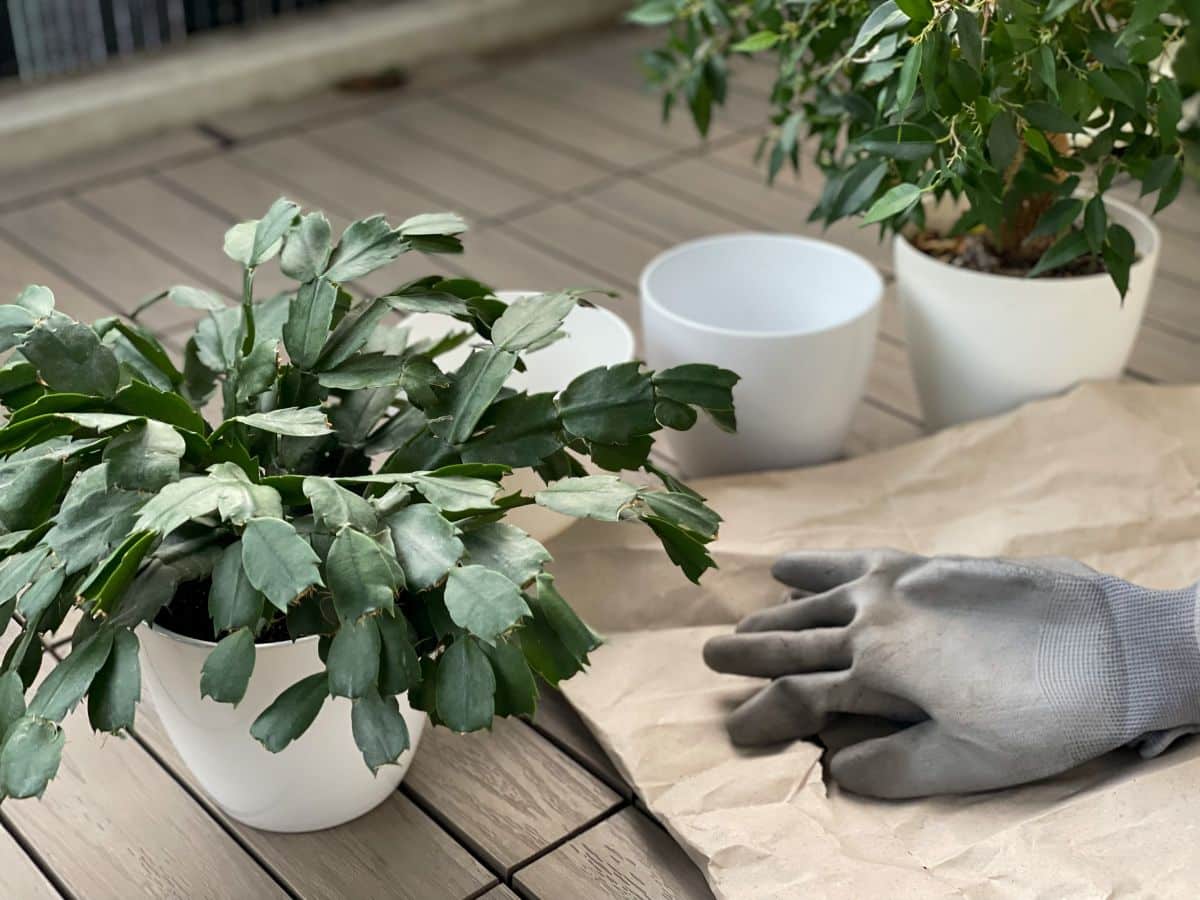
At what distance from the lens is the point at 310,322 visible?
3.44 ft

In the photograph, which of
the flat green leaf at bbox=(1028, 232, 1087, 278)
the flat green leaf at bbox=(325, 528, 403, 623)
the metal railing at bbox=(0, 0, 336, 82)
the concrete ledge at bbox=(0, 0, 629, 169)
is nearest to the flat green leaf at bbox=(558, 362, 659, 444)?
the flat green leaf at bbox=(325, 528, 403, 623)

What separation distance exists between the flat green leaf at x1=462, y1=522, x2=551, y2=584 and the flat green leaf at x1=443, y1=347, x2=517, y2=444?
0.10 metres

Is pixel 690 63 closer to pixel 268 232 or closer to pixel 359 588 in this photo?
pixel 268 232

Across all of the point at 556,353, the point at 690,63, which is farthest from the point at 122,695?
the point at 690,63

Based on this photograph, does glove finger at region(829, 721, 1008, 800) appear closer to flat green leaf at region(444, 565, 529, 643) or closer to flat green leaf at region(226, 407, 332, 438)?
flat green leaf at region(444, 565, 529, 643)

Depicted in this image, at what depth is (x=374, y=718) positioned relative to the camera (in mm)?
898

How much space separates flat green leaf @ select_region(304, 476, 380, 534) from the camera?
0.91m

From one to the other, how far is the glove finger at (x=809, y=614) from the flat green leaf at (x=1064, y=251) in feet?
1.18

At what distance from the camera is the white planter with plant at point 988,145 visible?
1.12 m

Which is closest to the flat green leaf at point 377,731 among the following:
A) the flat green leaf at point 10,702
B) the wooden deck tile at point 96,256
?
the flat green leaf at point 10,702

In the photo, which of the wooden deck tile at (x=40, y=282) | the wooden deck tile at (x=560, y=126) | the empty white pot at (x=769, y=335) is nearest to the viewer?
the empty white pot at (x=769, y=335)

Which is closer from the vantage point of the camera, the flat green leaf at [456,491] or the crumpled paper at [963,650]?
Answer: the flat green leaf at [456,491]

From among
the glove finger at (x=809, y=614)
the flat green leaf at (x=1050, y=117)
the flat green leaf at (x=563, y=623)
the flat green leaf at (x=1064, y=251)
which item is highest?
the flat green leaf at (x=1050, y=117)

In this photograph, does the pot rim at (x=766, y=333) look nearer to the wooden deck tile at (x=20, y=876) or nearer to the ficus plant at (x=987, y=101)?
the ficus plant at (x=987, y=101)
